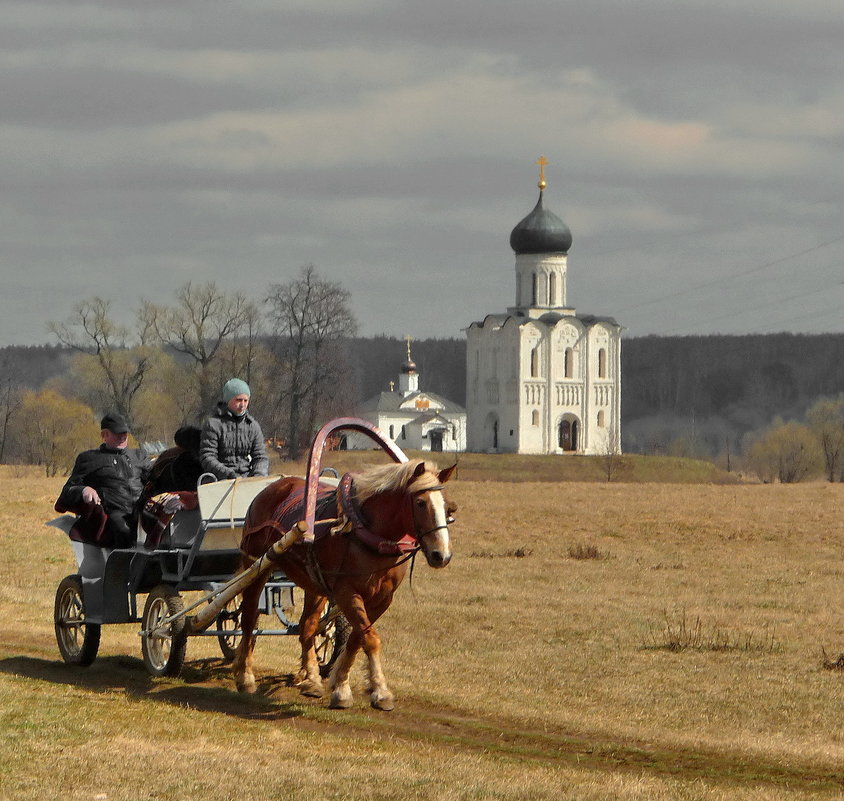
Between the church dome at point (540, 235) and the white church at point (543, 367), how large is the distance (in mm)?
70

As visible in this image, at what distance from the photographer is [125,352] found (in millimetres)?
83625

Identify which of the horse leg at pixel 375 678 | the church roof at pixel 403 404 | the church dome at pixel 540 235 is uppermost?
the church dome at pixel 540 235

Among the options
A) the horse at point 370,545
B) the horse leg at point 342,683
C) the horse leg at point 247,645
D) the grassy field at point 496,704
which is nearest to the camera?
the grassy field at point 496,704

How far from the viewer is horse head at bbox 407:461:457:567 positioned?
11016 millimetres

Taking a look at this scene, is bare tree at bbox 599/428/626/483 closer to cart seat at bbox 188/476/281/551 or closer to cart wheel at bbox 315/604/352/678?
cart wheel at bbox 315/604/352/678

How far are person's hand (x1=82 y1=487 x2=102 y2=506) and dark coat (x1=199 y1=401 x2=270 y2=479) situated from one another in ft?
3.46

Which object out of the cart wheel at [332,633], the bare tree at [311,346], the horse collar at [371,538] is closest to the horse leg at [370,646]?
the horse collar at [371,538]

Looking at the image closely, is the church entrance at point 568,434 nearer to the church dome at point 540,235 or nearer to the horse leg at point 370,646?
the church dome at point 540,235

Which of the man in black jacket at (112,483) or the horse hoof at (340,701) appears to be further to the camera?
the man in black jacket at (112,483)

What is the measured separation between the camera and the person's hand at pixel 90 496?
13.9m

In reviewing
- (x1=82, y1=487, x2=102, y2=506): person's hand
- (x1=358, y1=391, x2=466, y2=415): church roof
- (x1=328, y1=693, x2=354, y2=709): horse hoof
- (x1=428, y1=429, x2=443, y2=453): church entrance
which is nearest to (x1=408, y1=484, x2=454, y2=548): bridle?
(x1=328, y1=693, x2=354, y2=709): horse hoof

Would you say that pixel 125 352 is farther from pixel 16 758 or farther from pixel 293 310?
pixel 16 758

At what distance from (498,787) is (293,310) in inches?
2716

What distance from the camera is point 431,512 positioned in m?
11.1
